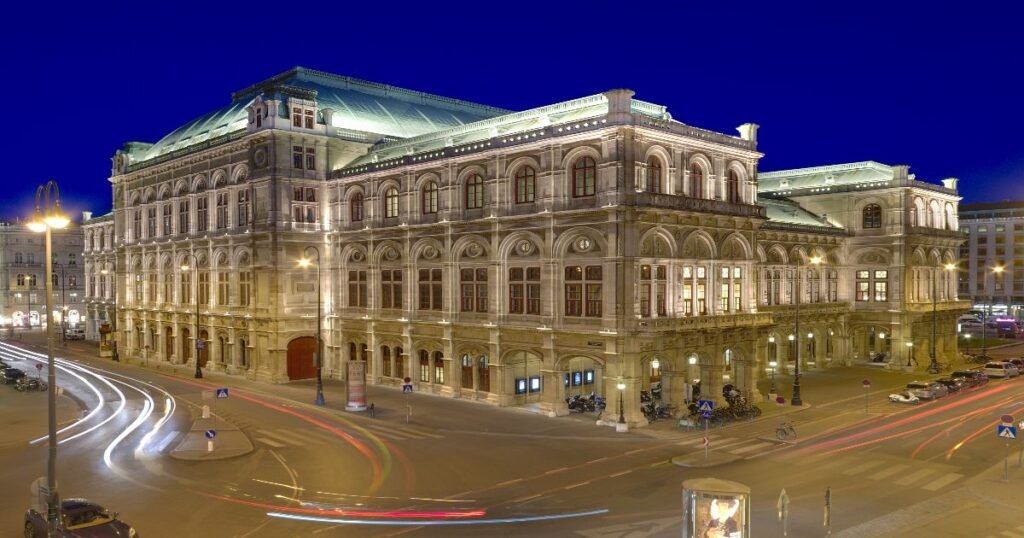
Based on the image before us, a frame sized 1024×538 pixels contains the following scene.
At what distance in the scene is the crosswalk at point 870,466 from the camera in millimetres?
30938

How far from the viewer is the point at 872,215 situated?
2874 inches

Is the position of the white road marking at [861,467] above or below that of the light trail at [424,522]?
below

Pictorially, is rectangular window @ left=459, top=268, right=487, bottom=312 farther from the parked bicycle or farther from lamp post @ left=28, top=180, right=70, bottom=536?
lamp post @ left=28, top=180, right=70, bottom=536

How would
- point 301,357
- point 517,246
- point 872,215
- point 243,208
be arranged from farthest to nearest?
point 872,215 < point 243,208 < point 301,357 < point 517,246

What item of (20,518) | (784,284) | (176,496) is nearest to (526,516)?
(176,496)

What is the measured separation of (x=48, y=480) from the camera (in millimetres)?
20891

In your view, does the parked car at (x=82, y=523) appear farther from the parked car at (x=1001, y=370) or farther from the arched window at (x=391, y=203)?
the parked car at (x=1001, y=370)

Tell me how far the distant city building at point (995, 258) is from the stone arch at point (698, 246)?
9837cm

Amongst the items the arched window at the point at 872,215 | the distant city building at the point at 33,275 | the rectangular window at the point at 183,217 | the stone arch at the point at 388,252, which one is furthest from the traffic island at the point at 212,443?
the distant city building at the point at 33,275

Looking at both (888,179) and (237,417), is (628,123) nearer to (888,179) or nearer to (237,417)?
(237,417)

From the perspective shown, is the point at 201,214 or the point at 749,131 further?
the point at 201,214

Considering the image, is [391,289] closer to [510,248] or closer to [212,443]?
[510,248]

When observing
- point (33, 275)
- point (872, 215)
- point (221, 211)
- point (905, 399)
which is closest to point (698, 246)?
point (905, 399)

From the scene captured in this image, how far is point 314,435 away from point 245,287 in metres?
28.9
